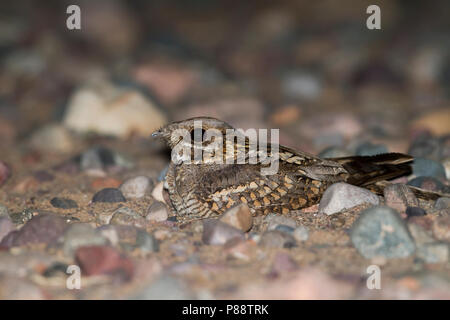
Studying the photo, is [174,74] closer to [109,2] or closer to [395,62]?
[109,2]

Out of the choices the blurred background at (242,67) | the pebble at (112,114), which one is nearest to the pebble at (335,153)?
the blurred background at (242,67)

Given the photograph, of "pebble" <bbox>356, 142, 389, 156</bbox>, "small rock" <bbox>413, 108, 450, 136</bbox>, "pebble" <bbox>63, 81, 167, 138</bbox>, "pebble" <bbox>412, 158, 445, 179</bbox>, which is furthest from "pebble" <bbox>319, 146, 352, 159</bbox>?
"pebble" <bbox>63, 81, 167, 138</bbox>

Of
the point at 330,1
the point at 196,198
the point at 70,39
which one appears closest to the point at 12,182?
the point at 196,198

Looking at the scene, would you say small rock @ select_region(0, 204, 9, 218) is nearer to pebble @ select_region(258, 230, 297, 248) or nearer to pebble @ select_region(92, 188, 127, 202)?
pebble @ select_region(92, 188, 127, 202)

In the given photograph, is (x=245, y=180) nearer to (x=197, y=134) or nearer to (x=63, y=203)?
(x=197, y=134)

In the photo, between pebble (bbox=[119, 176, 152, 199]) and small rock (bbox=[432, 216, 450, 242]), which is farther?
pebble (bbox=[119, 176, 152, 199])

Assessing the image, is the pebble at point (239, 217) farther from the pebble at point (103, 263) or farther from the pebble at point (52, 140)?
the pebble at point (52, 140)
